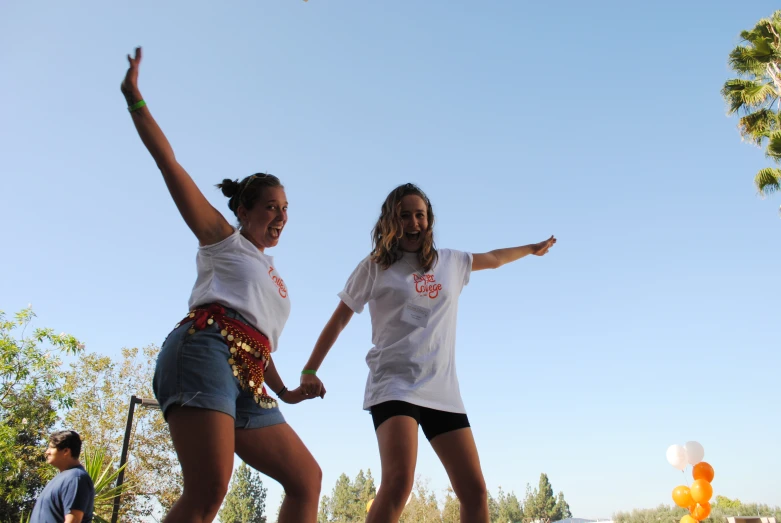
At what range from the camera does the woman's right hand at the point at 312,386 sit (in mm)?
3074

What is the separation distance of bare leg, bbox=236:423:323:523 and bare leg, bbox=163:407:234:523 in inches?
11.8

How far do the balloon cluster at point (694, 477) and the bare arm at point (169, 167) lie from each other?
43.7 feet

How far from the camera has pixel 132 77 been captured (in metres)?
2.26

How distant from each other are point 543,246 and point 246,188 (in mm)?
2154

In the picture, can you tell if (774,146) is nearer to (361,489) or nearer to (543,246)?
(543,246)

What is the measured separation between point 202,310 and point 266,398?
44cm

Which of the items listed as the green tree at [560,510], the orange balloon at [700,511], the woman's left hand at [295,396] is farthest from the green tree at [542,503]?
the woman's left hand at [295,396]

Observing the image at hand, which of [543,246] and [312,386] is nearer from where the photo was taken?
[312,386]

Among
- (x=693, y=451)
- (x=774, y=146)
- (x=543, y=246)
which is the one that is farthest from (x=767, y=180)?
(x=543, y=246)

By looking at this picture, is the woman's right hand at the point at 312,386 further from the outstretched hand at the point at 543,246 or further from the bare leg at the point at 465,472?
the outstretched hand at the point at 543,246

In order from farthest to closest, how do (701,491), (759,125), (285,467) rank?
(759,125) < (701,491) < (285,467)

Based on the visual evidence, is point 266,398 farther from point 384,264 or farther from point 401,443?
point 384,264

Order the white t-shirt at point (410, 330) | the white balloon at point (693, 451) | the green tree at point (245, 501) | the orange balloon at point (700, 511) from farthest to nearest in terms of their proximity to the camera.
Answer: the green tree at point (245, 501) < the orange balloon at point (700, 511) < the white balloon at point (693, 451) < the white t-shirt at point (410, 330)

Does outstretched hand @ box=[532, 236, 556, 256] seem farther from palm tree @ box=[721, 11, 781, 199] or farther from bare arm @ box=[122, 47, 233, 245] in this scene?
palm tree @ box=[721, 11, 781, 199]
